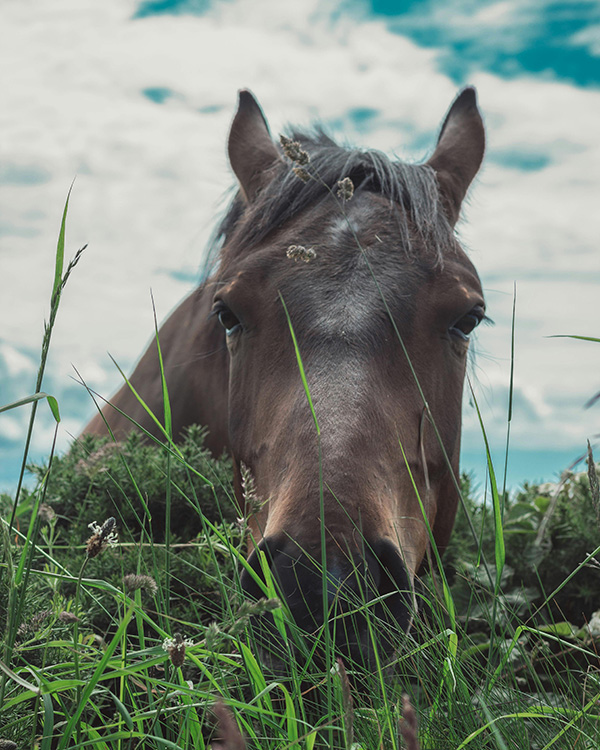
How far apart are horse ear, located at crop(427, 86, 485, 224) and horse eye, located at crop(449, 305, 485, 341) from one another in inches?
27.7

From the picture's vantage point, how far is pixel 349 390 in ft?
8.00

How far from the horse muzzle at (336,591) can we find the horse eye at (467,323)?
4.28ft

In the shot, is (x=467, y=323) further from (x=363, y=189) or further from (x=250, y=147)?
(x=250, y=147)

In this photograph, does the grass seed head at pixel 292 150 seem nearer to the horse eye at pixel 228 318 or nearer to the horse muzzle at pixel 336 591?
the horse eye at pixel 228 318

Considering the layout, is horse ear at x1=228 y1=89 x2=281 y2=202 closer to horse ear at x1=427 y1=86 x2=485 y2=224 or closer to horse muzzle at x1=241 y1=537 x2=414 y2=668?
horse ear at x1=427 y1=86 x2=485 y2=224

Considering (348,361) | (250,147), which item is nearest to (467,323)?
(348,361)

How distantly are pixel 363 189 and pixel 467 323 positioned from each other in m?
0.86

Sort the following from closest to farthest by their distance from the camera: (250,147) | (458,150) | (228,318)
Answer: (228,318) → (458,150) → (250,147)

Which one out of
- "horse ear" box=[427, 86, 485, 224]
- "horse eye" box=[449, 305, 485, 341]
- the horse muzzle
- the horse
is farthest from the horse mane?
the horse muzzle

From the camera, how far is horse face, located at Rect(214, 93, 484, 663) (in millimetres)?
1975

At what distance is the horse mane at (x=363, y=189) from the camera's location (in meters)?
3.18

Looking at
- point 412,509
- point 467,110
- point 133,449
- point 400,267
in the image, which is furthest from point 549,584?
point 467,110

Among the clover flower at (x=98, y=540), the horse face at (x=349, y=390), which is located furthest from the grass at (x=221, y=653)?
the horse face at (x=349, y=390)

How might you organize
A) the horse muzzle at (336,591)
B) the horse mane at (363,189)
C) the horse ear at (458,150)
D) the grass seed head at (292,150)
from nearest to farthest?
1. the horse muzzle at (336,591)
2. the grass seed head at (292,150)
3. the horse mane at (363,189)
4. the horse ear at (458,150)
